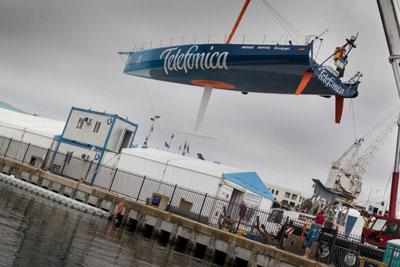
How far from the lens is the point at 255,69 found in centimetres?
2522

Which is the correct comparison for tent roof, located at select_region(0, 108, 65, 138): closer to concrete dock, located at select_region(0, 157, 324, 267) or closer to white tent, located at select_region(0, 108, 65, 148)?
white tent, located at select_region(0, 108, 65, 148)

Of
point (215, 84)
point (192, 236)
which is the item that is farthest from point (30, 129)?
point (192, 236)

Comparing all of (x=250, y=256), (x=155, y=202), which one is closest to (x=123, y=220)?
(x=155, y=202)

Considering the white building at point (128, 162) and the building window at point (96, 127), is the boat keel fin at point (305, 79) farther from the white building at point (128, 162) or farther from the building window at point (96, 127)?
the building window at point (96, 127)

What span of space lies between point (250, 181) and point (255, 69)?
9825mm

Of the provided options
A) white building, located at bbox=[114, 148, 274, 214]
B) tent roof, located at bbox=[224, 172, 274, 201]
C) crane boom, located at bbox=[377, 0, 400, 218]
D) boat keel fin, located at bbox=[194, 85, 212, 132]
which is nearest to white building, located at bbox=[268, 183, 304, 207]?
white building, located at bbox=[114, 148, 274, 214]

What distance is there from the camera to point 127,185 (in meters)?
29.8

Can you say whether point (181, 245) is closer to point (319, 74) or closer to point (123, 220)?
point (123, 220)

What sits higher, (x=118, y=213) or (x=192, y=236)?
(x=192, y=236)

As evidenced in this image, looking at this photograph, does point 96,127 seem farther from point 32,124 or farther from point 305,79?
point 305,79

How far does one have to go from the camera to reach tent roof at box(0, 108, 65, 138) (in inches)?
1759

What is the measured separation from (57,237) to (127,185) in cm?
1502

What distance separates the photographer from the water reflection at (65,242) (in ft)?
38.5

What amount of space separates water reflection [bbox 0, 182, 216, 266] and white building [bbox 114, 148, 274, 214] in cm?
852
